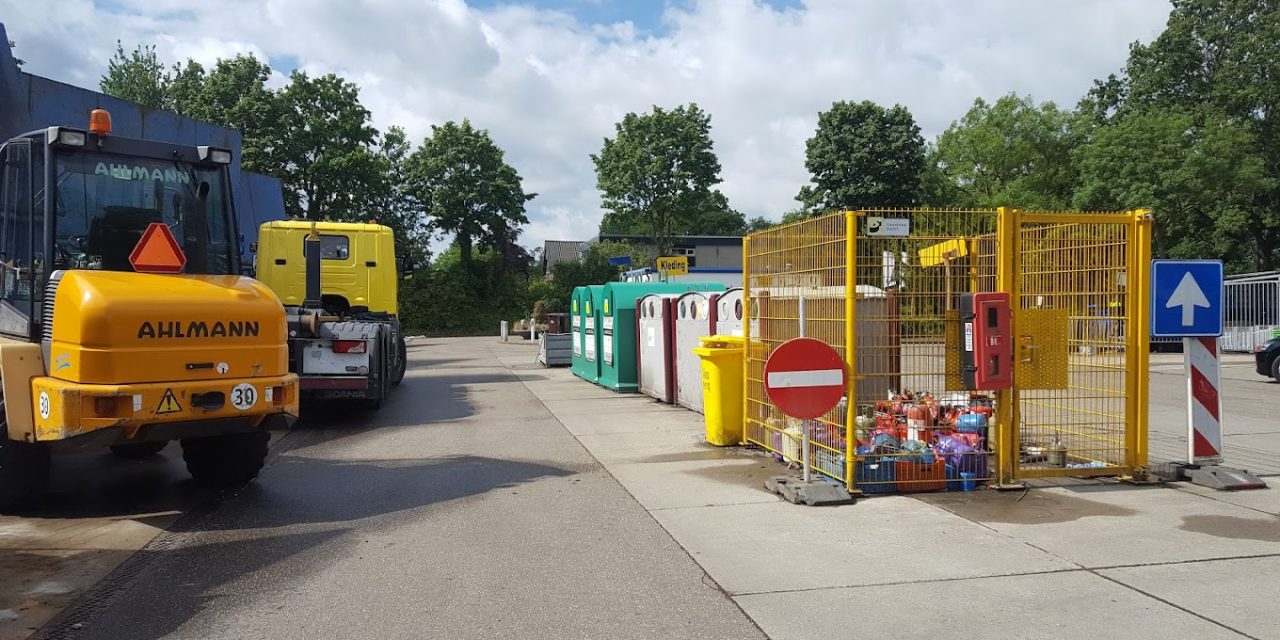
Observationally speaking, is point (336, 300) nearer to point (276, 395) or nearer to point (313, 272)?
point (313, 272)

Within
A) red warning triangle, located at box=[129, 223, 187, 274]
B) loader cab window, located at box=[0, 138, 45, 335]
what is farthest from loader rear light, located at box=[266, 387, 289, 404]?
loader cab window, located at box=[0, 138, 45, 335]

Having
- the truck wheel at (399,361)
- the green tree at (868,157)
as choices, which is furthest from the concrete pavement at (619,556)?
the green tree at (868,157)

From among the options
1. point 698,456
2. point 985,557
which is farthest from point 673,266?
point 985,557

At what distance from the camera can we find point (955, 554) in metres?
5.66

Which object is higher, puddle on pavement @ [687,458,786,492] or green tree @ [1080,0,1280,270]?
green tree @ [1080,0,1280,270]

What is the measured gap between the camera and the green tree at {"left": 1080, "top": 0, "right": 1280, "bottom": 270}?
3325cm

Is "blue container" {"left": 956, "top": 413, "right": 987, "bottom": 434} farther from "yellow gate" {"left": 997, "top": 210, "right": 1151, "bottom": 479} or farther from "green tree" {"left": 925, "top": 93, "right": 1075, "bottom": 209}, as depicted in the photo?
"green tree" {"left": 925, "top": 93, "right": 1075, "bottom": 209}

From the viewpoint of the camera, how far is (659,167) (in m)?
47.9

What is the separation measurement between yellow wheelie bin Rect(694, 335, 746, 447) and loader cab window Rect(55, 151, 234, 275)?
518cm

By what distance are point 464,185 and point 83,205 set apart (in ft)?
144

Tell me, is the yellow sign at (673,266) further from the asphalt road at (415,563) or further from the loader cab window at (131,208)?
the loader cab window at (131,208)

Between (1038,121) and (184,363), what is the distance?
4409 centimetres

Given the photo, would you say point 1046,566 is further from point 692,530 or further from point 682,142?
point 682,142

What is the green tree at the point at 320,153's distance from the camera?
45.3 m
